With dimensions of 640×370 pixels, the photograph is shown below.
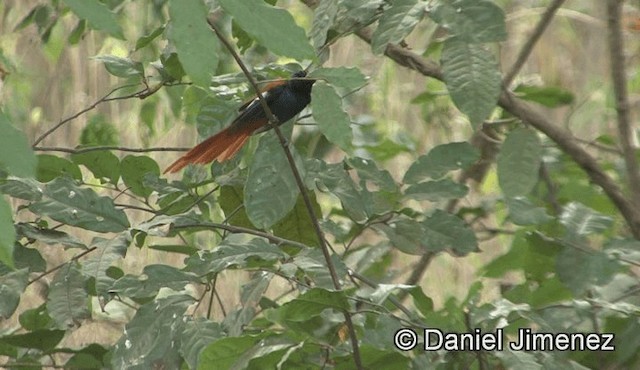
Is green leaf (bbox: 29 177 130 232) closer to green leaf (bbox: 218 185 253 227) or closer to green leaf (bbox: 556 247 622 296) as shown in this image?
green leaf (bbox: 218 185 253 227)

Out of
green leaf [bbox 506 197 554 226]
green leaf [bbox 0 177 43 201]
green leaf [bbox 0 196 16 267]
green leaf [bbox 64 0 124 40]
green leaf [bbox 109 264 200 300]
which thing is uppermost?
green leaf [bbox 64 0 124 40]

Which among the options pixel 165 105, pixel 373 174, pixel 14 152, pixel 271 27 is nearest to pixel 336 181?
pixel 373 174

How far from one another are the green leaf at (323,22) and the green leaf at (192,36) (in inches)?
20.1

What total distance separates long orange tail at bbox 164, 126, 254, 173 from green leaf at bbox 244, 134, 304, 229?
0.44 ft

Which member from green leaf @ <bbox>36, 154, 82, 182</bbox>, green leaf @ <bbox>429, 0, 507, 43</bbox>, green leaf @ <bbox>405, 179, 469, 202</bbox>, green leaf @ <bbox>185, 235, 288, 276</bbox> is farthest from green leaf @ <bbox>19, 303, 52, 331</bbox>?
green leaf @ <bbox>429, 0, 507, 43</bbox>

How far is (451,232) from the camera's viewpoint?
5.20ft

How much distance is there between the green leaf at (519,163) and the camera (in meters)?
1.51

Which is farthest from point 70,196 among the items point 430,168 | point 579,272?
point 579,272

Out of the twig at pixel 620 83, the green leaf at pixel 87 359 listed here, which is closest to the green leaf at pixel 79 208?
the green leaf at pixel 87 359

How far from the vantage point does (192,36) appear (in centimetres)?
84

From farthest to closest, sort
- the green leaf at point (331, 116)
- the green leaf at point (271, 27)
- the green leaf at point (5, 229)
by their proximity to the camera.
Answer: the green leaf at point (331, 116) < the green leaf at point (271, 27) < the green leaf at point (5, 229)

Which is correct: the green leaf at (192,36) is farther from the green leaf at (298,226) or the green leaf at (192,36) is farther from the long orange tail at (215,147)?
the green leaf at (298,226)

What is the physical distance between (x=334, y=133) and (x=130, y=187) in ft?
1.94

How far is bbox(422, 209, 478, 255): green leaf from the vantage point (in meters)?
1.56
